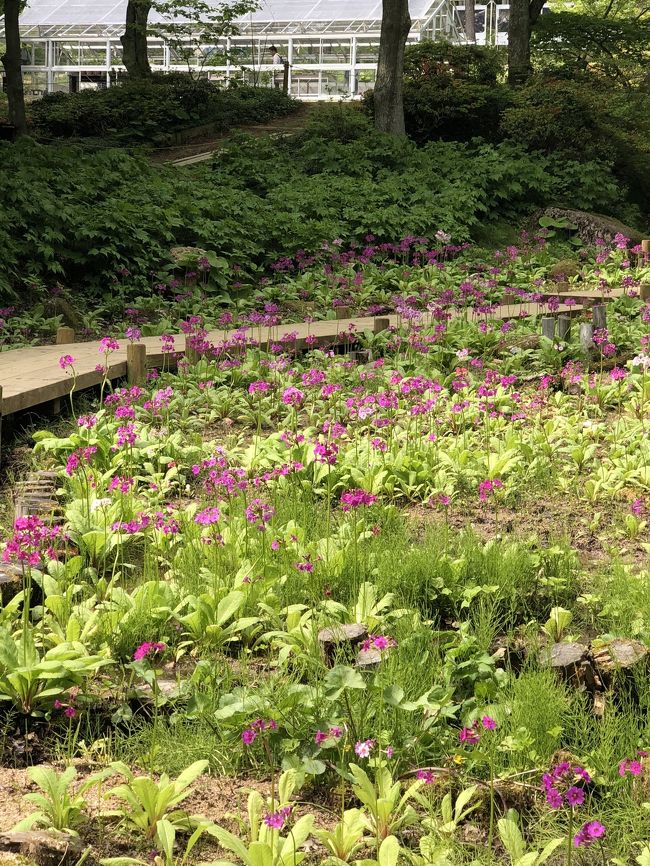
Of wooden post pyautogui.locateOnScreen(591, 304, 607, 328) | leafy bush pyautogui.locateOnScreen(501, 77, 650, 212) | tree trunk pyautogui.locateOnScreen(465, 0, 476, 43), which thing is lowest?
wooden post pyautogui.locateOnScreen(591, 304, 607, 328)

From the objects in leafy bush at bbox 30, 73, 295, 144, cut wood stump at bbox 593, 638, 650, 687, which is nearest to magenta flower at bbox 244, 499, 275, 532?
cut wood stump at bbox 593, 638, 650, 687

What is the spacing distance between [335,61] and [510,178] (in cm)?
2053

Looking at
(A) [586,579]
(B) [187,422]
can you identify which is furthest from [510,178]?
(A) [586,579]

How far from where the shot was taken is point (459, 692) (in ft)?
10.9

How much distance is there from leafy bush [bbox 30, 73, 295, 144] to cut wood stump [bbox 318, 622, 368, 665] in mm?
19875

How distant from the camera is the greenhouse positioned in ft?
110

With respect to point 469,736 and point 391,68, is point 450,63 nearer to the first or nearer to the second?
point 391,68

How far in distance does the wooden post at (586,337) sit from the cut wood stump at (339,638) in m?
5.04

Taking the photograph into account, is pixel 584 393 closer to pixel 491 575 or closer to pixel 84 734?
pixel 491 575

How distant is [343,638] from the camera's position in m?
3.46

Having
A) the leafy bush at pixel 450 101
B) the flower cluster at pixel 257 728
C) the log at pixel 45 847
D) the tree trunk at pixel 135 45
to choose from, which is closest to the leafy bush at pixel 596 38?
the leafy bush at pixel 450 101

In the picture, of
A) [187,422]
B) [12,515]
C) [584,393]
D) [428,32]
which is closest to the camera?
[12,515]

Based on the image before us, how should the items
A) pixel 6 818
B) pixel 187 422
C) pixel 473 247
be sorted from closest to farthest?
1. pixel 6 818
2. pixel 187 422
3. pixel 473 247

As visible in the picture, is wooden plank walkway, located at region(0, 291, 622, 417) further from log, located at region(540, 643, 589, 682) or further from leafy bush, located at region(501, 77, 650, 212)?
leafy bush, located at region(501, 77, 650, 212)
